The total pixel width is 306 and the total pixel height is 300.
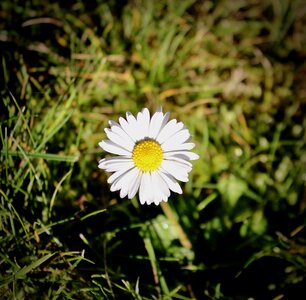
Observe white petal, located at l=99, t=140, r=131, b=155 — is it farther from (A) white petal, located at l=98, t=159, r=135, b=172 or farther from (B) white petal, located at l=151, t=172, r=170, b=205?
(B) white petal, located at l=151, t=172, r=170, b=205

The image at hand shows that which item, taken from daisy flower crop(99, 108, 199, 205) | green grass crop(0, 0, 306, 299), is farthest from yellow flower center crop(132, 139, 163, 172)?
green grass crop(0, 0, 306, 299)

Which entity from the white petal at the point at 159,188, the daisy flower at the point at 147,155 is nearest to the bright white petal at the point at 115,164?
the daisy flower at the point at 147,155

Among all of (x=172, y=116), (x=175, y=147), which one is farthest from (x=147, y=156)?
(x=172, y=116)

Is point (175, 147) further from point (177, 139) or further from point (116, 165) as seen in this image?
point (116, 165)

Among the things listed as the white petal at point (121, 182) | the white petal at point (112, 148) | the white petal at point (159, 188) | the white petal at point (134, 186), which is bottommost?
the white petal at point (159, 188)

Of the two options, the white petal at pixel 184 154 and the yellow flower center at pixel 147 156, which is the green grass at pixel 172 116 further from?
the white petal at pixel 184 154

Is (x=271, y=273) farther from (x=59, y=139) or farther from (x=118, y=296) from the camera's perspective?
(x=59, y=139)
